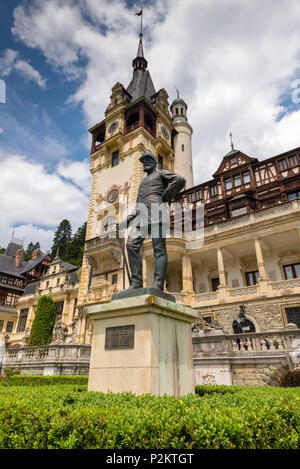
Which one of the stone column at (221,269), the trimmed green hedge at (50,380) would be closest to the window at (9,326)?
the trimmed green hedge at (50,380)

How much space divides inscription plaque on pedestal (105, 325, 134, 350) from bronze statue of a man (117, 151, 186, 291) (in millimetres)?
935

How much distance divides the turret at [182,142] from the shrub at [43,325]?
23.7 m

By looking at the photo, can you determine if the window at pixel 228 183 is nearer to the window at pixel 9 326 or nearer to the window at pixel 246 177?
the window at pixel 246 177

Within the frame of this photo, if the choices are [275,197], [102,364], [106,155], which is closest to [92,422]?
[102,364]

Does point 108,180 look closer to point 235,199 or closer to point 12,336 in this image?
point 235,199

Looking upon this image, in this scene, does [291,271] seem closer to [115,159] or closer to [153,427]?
[115,159]

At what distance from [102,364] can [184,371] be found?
1545 millimetres

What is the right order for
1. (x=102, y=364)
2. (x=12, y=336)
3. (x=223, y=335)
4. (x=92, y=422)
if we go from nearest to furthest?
(x=92, y=422) < (x=102, y=364) < (x=223, y=335) < (x=12, y=336)

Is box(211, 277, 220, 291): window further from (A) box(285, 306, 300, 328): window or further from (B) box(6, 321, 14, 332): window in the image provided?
(B) box(6, 321, 14, 332): window

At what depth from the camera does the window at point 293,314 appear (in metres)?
19.3

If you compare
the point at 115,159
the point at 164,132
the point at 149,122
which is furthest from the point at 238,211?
the point at 149,122

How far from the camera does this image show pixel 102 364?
5.29 m

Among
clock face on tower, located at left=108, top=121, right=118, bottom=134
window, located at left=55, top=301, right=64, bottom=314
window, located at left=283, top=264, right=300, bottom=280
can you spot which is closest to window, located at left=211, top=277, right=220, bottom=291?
window, located at left=283, top=264, right=300, bottom=280
